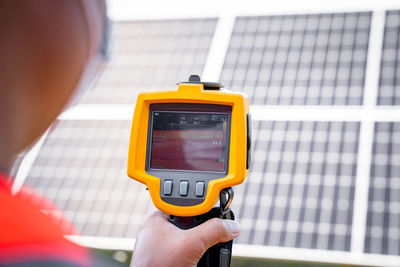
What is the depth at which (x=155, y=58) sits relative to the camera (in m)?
8.90

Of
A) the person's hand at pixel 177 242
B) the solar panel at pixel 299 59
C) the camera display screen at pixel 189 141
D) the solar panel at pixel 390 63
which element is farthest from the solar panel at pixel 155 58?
the person's hand at pixel 177 242

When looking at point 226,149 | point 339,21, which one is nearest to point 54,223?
point 226,149

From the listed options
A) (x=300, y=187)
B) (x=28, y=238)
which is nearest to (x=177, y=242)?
(x=28, y=238)

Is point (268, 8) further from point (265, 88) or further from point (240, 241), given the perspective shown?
point (240, 241)

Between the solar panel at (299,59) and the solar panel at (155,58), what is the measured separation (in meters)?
0.61

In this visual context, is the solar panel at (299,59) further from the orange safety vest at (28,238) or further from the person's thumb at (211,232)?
the orange safety vest at (28,238)

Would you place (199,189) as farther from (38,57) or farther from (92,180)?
(92,180)

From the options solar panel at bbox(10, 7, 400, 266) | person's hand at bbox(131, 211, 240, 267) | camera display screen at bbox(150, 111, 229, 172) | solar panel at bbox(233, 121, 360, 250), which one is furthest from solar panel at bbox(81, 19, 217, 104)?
person's hand at bbox(131, 211, 240, 267)

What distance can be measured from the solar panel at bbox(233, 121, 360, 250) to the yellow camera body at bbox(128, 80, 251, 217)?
563 centimetres

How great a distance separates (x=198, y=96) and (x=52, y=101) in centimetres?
67

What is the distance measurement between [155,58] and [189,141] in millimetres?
8096

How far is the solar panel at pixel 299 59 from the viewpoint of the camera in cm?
730

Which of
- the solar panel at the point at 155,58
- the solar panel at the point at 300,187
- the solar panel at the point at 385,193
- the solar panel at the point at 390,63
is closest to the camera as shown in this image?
the solar panel at the point at 385,193

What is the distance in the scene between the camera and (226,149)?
0.93 m
